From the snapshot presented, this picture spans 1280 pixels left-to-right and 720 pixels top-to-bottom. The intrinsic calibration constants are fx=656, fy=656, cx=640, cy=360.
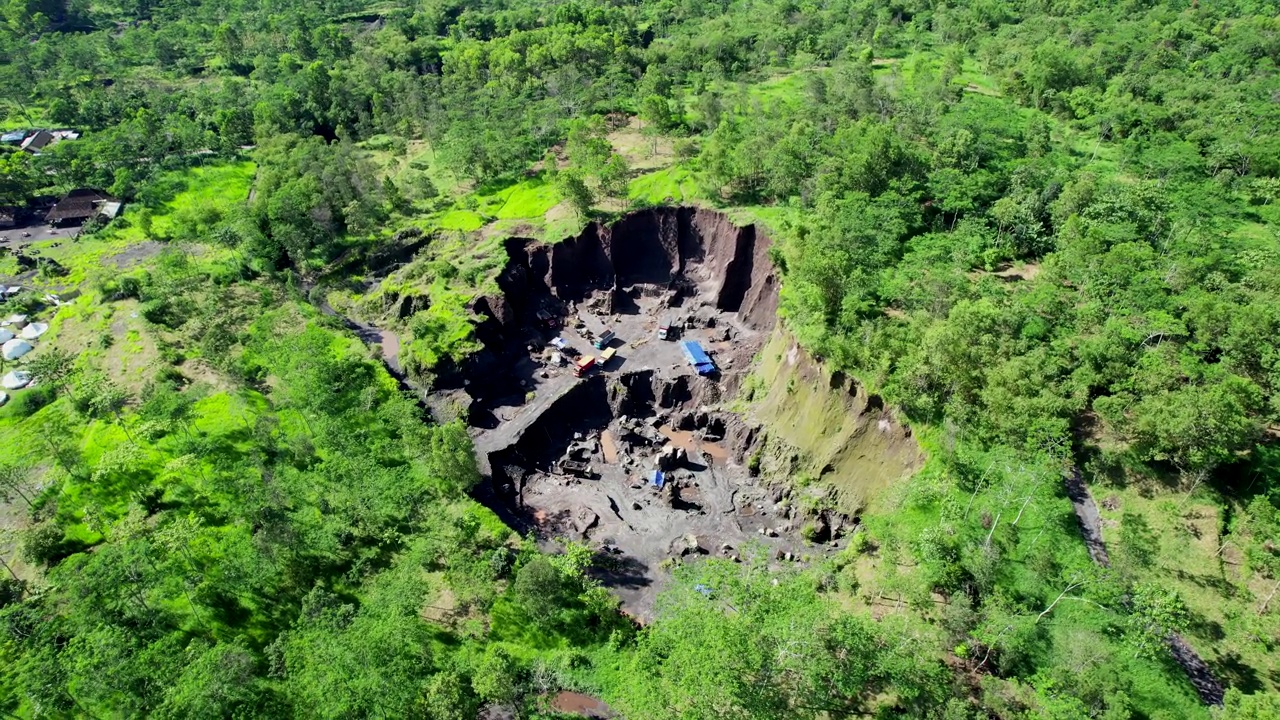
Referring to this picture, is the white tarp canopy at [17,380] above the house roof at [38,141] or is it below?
below

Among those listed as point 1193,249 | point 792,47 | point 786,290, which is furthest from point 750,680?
point 792,47

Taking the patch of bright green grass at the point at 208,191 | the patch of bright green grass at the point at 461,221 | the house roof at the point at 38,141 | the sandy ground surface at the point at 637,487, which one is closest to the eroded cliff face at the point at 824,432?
the sandy ground surface at the point at 637,487

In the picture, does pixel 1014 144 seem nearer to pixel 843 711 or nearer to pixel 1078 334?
pixel 1078 334

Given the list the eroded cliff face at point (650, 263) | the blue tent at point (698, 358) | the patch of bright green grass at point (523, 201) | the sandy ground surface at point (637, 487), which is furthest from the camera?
the patch of bright green grass at point (523, 201)

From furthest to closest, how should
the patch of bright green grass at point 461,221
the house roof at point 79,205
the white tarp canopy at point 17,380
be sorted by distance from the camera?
the house roof at point 79,205, the patch of bright green grass at point 461,221, the white tarp canopy at point 17,380

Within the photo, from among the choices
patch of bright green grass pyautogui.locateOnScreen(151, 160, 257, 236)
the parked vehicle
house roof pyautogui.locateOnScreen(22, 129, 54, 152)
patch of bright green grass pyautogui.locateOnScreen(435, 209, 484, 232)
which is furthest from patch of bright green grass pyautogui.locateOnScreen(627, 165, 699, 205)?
house roof pyautogui.locateOnScreen(22, 129, 54, 152)

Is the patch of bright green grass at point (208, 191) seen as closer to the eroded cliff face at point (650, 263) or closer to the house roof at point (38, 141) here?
the house roof at point (38, 141)

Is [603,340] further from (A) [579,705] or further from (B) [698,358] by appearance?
(A) [579,705]
